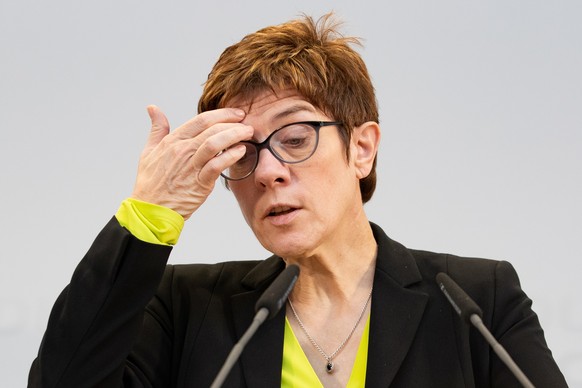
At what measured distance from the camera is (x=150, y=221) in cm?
183

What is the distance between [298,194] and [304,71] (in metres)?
0.25

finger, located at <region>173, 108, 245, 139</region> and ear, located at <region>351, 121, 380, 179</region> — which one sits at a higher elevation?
finger, located at <region>173, 108, 245, 139</region>

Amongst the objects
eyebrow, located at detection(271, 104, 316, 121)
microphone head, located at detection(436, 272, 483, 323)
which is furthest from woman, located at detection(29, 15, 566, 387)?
microphone head, located at detection(436, 272, 483, 323)

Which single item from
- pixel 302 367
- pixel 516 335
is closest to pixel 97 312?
pixel 302 367

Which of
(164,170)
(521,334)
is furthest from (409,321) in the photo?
(164,170)

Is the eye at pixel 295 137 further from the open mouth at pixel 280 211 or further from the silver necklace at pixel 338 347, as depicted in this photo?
the silver necklace at pixel 338 347

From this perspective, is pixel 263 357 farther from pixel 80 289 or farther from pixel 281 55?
pixel 281 55

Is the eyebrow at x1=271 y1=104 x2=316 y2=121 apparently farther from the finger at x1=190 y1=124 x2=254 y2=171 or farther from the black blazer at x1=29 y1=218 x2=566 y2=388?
the black blazer at x1=29 y1=218 x2=566 y2=388

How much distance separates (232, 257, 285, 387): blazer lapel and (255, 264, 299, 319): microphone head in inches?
11.8

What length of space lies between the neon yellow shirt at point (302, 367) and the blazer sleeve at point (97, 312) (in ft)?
1.08

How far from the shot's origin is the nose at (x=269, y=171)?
1870mm

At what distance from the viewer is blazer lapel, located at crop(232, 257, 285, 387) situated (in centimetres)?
192

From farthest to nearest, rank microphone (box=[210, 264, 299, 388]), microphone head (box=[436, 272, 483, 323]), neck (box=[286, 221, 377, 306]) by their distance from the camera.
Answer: neck (box=[286, 221, 377, 306]) → microphone head (box=[436, 272, 483, 323]) → microphone (box=[210, 264, 299, 388])

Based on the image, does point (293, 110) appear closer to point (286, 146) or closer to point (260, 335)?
point (286, 146)
